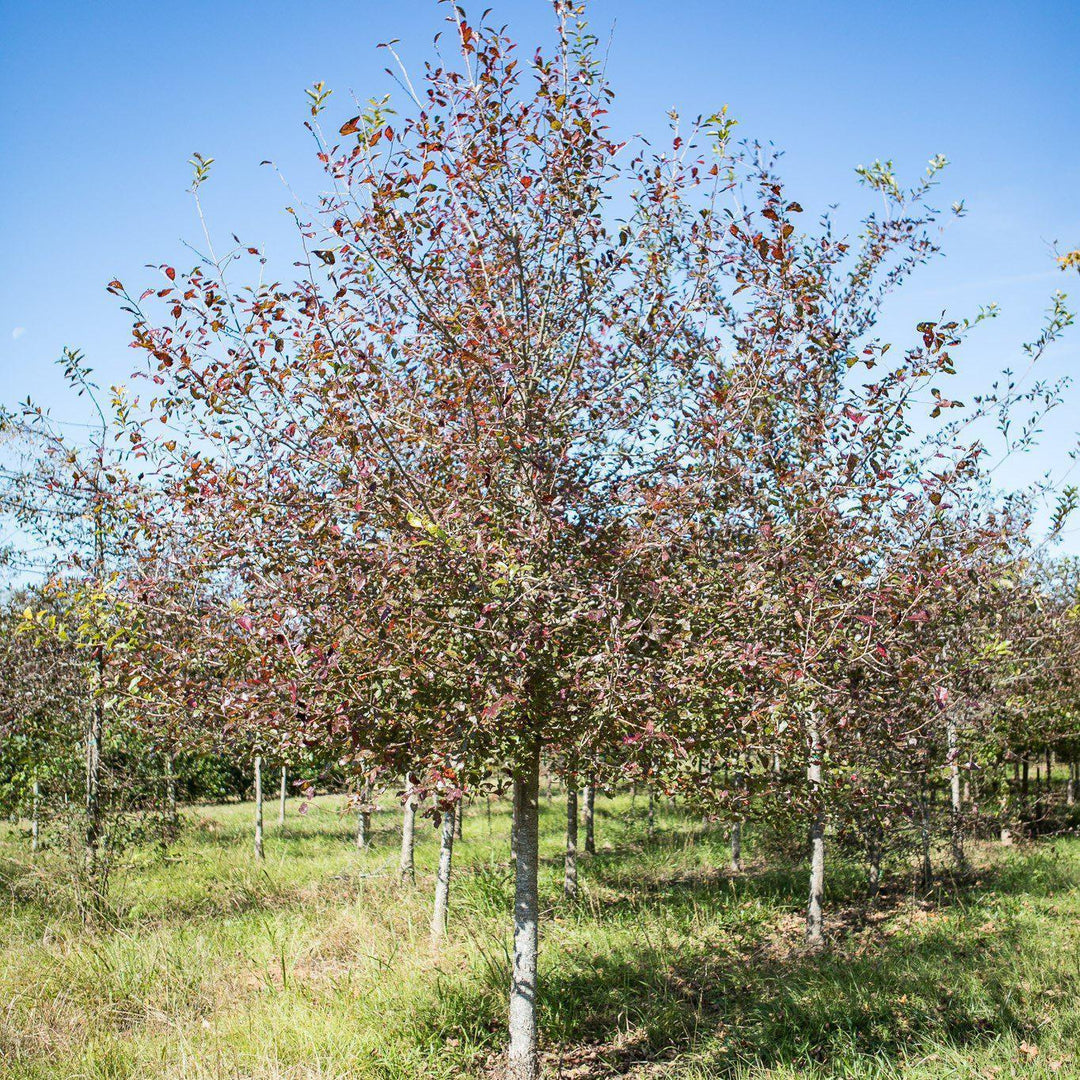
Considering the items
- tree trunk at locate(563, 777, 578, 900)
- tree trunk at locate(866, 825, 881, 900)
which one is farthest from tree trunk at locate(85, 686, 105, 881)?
tree trunk at locate(866, 825, 881, 900)

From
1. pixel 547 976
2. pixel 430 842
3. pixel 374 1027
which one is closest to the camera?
pixel 374 1027

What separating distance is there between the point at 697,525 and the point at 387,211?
7.91 feet

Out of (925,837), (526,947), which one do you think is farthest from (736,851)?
(526,947)

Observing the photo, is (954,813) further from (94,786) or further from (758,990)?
(94,786)

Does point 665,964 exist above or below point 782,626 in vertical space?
below

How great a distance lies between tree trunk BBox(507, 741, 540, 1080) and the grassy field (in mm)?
587

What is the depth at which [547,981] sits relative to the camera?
280 inches

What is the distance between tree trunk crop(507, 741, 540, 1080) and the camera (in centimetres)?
509

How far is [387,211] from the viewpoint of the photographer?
439 centimetres

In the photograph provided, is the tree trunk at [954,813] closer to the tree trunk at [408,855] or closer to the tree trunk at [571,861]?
the tree trunk at [571,861]

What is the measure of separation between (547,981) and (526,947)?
231 centimetres

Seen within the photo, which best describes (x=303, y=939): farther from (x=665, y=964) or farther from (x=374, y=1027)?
(x=665, y=964)

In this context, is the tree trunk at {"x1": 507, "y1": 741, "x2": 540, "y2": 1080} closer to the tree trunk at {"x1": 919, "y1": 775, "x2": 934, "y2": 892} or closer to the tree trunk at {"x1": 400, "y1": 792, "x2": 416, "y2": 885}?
the tree trunk at {"x1": 400, "y1": 792, "x2": 416, "y2": 885}

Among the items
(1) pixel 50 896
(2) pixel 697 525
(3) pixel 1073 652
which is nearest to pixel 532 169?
(2) pixel 697 525
